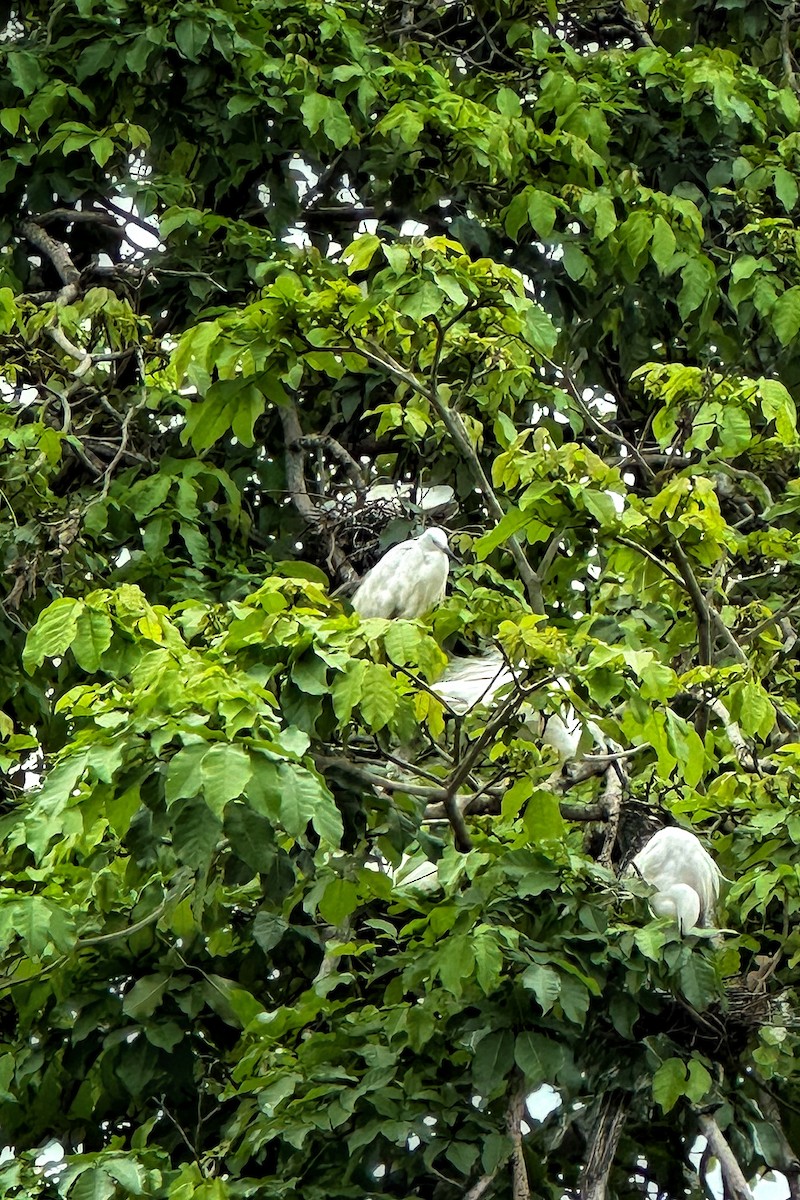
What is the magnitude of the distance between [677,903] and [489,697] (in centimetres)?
53

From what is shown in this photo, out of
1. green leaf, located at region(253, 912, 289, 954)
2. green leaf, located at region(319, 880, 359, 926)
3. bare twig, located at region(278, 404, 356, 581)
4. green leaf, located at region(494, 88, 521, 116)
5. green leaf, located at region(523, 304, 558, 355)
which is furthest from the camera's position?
green leaf, located at region(494, 88, 521, 116)

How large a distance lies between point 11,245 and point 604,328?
1314mm

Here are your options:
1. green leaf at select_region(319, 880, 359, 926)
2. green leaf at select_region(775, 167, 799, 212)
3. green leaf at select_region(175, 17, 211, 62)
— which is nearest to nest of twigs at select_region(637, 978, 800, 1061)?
green leaf at select_region(319, 880, 359, 926)

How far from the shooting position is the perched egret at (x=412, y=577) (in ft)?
11.4

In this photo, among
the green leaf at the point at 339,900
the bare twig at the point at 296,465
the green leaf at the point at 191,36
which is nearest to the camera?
the green leaf at the point at 339,900

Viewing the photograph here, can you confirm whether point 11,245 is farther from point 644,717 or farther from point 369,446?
point 644,717

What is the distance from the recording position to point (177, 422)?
14.5ft

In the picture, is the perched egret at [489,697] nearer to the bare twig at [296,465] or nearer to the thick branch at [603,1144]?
the thick branch at [603,1144]

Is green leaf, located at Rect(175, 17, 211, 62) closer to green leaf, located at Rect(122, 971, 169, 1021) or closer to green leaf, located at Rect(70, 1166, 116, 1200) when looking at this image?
green leaf, located at Rect(122, 971, 169, 1021)

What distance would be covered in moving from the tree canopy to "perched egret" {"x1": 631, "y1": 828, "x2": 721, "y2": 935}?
6 cm

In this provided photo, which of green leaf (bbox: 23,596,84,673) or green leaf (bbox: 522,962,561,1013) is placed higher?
green leaf (bbox: 23,596,84,673)

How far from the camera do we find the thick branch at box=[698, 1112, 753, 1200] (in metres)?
3.14

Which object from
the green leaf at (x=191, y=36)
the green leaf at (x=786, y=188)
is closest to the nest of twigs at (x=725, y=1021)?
the green leaf at (x=786, y=188)

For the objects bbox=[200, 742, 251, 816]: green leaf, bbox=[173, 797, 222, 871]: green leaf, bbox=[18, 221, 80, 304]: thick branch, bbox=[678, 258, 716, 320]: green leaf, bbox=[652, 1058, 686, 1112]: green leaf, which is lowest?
bbox=[652, 1058, 686, 1112]: green leaf
